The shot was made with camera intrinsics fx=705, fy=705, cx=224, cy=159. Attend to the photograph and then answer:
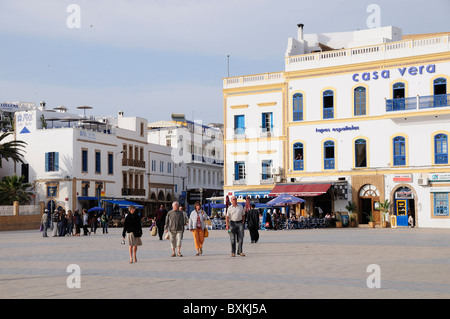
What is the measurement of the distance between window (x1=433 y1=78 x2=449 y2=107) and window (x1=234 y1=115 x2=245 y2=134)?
14430 millimetres

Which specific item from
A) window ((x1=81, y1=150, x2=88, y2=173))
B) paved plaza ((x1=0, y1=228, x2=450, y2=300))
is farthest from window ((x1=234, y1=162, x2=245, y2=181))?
paved plaza ((x1=0, y1=228, x2=450, y2=300))

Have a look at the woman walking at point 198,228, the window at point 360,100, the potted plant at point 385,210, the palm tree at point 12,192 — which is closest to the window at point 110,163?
the palm tree at point 12,192

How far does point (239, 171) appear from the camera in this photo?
53.0m

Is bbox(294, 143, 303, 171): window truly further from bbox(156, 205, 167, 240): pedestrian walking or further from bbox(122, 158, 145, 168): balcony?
bbox(122, 158, 145, 168): balcony

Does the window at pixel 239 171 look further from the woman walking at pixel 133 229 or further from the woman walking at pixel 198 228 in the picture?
the woman walking at pixel 133 229

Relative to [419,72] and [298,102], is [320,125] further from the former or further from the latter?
[419,72]

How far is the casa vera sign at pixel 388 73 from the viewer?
44.7m

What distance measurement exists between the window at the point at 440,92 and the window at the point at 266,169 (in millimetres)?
13021

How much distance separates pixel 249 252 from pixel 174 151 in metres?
61.9

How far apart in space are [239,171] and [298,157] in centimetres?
524

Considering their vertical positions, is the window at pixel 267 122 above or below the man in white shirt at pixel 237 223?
above

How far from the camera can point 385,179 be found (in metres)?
46.1

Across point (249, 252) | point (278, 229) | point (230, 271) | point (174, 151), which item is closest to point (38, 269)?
point (230, 271)

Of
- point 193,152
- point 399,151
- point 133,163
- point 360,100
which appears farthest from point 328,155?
point 193,152
